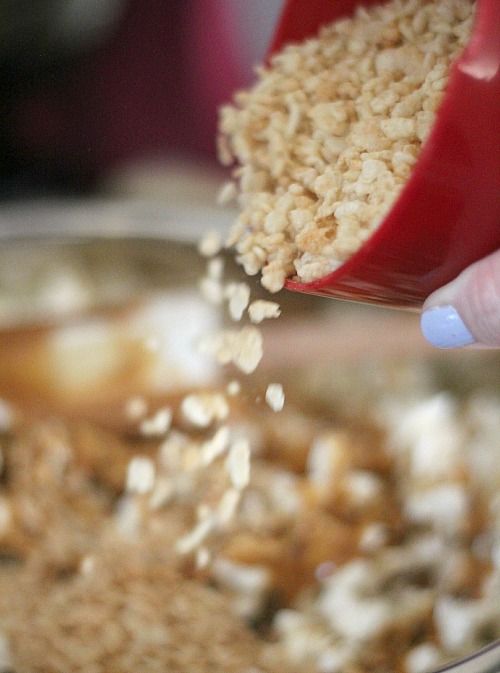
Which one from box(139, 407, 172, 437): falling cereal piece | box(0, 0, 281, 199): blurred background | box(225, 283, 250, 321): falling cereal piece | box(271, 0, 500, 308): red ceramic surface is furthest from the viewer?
box(0, 0, 281, 199): blurred background

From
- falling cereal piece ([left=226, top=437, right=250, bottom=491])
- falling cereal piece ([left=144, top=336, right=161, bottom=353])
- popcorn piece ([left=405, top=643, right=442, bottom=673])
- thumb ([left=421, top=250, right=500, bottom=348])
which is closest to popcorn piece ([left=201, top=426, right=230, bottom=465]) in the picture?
falling cereal piece ([left=226, top=437, right=250, bottom=491])

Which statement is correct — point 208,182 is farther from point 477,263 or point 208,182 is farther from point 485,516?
point 477,263

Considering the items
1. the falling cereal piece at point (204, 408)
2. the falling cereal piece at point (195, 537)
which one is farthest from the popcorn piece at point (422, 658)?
the falling cereal piece at point (204, 408)

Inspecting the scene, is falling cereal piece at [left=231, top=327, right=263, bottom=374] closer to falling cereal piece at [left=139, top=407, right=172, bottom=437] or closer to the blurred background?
falling cereal piece at [left=139, top=407, right=172, bottom=437]

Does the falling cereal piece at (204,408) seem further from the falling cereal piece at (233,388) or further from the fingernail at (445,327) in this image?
the fingernail at (445,327)

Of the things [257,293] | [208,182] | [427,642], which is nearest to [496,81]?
[257,293]

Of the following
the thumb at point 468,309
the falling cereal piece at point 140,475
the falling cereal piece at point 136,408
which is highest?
the thumb at point 468,309
